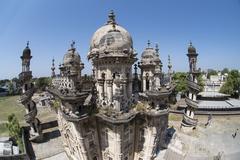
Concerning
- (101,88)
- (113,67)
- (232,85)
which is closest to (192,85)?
(113,67)

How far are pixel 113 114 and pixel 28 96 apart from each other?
474 inches

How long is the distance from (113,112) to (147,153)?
20.2ft

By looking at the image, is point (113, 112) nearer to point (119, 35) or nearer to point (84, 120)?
point (84, 120)

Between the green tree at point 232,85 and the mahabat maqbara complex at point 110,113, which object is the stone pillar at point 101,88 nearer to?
the mahabat maqbara complex at point 110,113

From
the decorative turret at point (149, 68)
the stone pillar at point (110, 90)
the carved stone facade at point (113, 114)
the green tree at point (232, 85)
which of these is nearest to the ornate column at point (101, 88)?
the carved stone facade at point (113, 114)

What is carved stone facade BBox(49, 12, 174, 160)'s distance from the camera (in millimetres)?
18500

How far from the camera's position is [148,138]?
20.5 metres

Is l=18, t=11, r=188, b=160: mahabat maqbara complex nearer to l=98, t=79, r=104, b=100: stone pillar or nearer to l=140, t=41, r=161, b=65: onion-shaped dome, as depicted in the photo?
l=98, t=79, r=104, b=100: stone pillar

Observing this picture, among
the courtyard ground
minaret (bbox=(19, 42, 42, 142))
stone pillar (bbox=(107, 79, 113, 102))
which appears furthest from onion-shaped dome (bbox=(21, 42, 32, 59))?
the courtyard ground

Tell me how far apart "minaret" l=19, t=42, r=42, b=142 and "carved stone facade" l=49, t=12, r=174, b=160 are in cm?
411

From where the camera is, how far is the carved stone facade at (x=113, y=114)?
18500 millimetres

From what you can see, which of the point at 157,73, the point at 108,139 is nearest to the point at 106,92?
the point at 108,139

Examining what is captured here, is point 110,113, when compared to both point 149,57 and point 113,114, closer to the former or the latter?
point 113,114

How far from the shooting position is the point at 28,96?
2392cm
